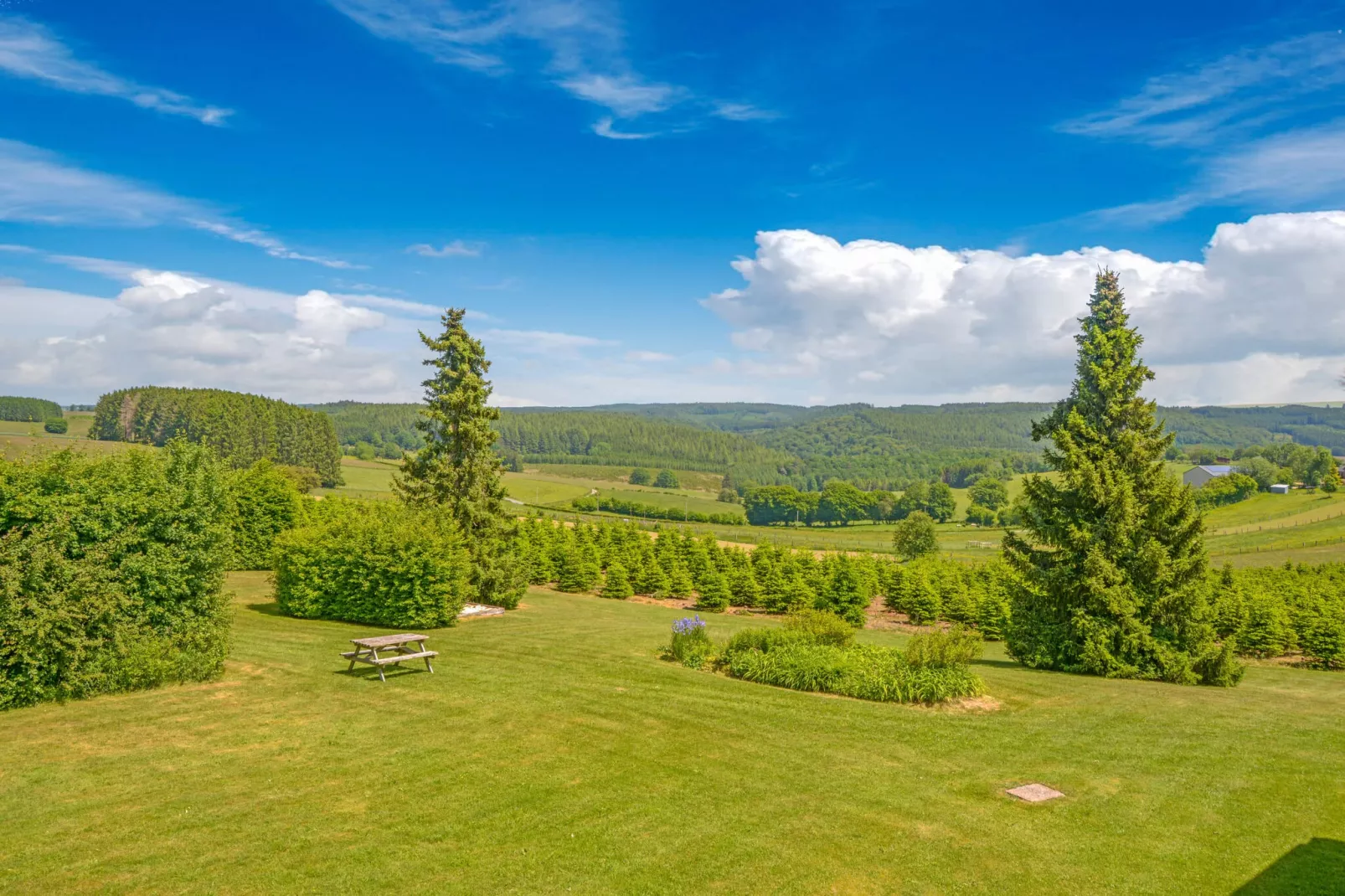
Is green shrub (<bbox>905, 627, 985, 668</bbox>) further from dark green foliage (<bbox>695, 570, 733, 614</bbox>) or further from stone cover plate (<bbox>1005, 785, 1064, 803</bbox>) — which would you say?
dark green foliage (<bbox>695, 570, 733, 614</bbox>)

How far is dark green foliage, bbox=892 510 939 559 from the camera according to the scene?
5634cm

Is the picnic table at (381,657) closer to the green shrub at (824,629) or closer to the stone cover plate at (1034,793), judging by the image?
the green shrub at (824,629)

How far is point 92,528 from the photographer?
534 inches

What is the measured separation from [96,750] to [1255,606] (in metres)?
35.4

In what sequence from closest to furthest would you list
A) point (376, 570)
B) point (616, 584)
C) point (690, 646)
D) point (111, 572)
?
point (111, 572) → point (690, 646) → point (376, 570) → point (616, 584)

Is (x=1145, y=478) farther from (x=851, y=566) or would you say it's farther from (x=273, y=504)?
(x=273, y=504)

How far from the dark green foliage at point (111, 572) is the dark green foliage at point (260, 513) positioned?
75.5 feet

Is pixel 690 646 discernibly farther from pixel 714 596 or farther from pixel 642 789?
pixel 714 596

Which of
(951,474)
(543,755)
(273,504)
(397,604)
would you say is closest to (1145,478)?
(543,755)

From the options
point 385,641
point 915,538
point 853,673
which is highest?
point 385,641

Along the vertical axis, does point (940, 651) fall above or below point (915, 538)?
above

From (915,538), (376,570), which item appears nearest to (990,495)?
(915,538)

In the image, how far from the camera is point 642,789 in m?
10.1

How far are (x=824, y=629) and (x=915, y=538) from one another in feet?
136
